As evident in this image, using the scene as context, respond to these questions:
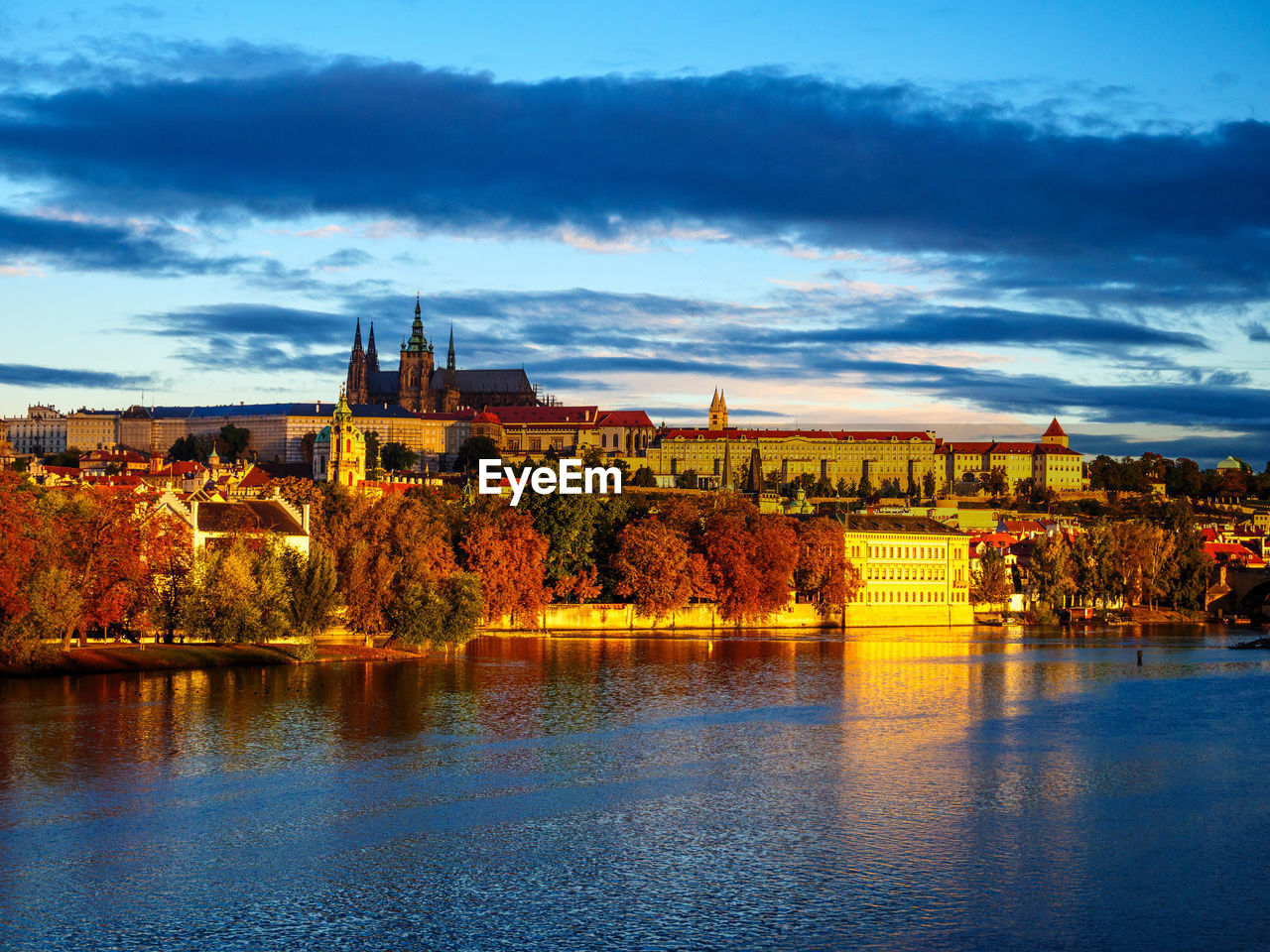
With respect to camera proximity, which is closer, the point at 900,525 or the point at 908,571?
the point at 908,571

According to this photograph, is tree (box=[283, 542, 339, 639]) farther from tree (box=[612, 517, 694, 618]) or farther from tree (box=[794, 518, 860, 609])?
tree (box=[794, 518, 860, 609])

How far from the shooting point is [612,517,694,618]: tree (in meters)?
96.1

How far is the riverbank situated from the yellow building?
168 ft

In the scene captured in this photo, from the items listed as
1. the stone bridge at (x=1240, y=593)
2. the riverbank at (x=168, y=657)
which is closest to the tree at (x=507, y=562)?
the riverbank at (x=168, y=657)

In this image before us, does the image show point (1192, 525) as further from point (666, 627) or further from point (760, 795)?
point (760, 795)

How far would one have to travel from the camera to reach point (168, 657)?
62219 mm

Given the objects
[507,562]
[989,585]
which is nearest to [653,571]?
[507,562]

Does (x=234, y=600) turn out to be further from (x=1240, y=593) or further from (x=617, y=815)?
(x=1240, y=593)

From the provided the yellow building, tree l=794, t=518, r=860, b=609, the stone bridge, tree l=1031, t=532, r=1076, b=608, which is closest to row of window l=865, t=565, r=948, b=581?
the yellow building

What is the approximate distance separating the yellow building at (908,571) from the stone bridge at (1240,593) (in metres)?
27.0

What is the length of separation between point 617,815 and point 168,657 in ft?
107

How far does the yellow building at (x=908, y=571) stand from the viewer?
11412 centimetres

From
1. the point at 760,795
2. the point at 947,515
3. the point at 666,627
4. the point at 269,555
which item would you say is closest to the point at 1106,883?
the point at 760,795

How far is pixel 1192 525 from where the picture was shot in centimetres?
15388
